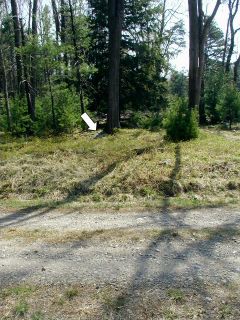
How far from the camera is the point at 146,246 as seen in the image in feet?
16.3

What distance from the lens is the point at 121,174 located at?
8492mm

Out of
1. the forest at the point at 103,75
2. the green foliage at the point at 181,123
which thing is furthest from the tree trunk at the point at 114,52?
the green foliage at the point at 181,123

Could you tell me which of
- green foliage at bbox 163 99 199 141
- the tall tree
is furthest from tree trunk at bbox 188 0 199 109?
green foliage at bbox 163 99 199 141

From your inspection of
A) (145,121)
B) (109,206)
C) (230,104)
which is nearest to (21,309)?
(109,206)

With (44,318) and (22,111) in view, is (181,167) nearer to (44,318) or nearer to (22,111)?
(44,318)

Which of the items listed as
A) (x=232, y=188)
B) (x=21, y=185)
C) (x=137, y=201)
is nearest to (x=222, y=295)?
(x=137, y=201)

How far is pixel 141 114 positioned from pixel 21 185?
1341 cm

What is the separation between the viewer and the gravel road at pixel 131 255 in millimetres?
4172

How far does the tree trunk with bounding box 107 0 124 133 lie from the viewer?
1348 centimetres

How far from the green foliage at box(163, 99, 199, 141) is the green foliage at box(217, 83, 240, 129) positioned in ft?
29.3

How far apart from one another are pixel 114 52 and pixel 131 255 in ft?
34.4

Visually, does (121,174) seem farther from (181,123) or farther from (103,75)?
(103,75)

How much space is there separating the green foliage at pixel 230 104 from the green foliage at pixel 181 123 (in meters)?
8.94

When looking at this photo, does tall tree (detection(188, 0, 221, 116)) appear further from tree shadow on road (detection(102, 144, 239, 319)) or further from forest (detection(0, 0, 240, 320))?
tree shadow on road (detection(102, 144, 239, 319))
